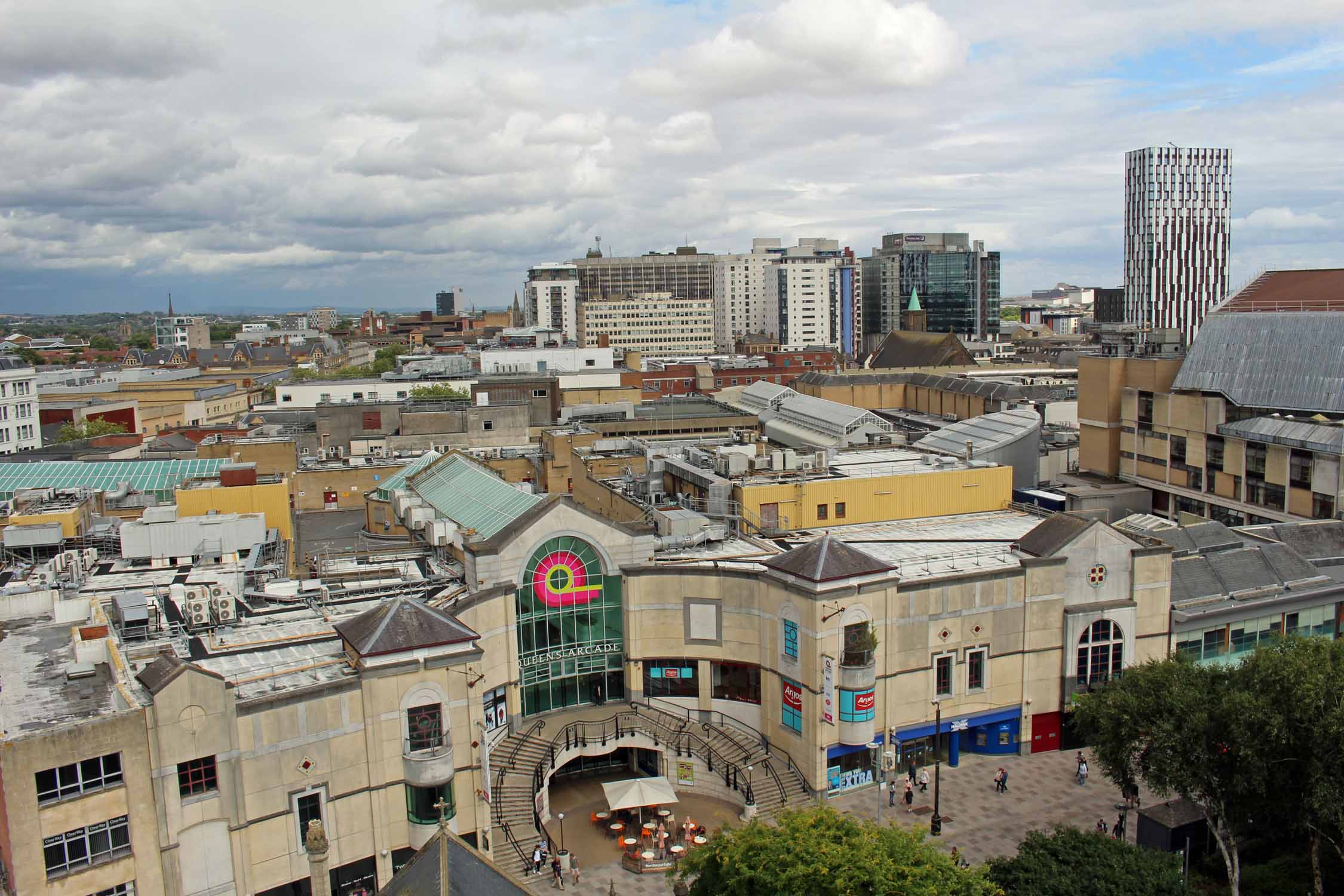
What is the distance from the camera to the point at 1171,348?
3226 inches

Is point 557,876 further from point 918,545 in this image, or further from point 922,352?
point 922,352

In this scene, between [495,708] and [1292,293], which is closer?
[495,708]

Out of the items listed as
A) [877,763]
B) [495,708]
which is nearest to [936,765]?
[877,763]

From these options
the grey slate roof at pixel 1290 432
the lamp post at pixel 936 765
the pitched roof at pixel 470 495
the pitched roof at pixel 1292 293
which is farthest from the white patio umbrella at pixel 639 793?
the pitched roof at pixel 1292 293

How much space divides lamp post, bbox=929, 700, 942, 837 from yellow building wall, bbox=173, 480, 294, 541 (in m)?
35.5

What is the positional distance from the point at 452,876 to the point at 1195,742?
2400 centimetres

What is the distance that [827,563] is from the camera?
41.4m

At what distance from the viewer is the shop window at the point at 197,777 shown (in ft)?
101

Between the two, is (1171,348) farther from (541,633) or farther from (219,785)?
(219,785)

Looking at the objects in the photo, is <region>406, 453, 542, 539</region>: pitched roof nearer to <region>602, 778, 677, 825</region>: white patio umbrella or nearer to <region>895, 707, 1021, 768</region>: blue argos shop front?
<region>602, 778, 677, 825</region>: white patio umbrella

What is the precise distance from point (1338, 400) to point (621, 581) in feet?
170

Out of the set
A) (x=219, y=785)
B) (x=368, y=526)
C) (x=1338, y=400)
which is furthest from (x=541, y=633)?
(x=1338, y=400)

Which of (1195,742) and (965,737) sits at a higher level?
(1195,742)

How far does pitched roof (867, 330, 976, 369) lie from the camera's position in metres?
148
